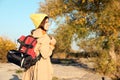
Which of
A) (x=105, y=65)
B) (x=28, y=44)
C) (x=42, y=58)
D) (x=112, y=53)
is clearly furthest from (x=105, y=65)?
(x=28, y=44)

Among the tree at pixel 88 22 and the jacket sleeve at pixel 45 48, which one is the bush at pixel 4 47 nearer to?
the tree at pixel 88 22

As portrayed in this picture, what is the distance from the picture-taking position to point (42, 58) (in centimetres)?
720

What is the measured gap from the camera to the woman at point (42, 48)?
23.4 ft

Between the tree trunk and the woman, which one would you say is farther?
the tree trunk

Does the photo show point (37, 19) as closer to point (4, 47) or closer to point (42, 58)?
point (42, 58)

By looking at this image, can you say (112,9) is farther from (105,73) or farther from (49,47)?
(49,47)

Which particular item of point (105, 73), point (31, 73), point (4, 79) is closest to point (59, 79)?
point (4, 79)

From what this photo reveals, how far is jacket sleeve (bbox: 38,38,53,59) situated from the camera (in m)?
7.10

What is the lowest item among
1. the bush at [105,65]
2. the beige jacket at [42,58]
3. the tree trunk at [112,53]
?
the bush at [105,65]

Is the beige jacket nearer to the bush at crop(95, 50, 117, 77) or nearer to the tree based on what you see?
the tree

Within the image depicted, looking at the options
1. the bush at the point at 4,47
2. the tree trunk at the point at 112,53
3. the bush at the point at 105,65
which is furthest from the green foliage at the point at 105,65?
the bush at the point at 4,47

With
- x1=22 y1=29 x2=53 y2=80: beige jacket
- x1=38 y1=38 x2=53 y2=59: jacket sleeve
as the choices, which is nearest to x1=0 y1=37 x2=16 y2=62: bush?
x1=22 y1=29 x2=53 y2=80: beige jacket

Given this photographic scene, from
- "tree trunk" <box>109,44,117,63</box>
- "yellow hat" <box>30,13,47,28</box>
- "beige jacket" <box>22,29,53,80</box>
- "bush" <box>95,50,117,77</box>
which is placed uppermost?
"yellow hat" <box>30,13,47,28</box>

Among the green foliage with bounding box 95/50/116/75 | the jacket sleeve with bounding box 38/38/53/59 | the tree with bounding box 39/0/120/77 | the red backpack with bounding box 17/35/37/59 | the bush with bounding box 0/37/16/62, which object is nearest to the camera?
the red backpack with bounding box 17/35/37/59
